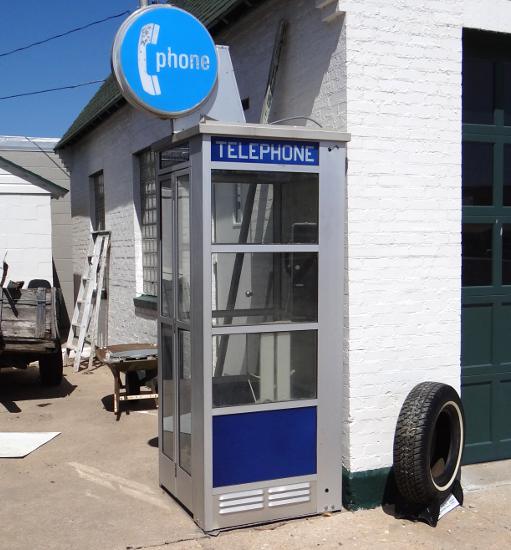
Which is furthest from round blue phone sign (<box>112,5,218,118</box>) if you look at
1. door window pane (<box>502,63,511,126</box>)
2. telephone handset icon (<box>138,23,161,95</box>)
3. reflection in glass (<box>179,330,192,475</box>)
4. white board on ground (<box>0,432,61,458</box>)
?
white board on ground (<box>0,432,61,458</box>)

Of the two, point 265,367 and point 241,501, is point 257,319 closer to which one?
point 265,367

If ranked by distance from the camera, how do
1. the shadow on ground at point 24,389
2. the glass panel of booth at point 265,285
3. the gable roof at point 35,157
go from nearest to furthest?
the glass panel of booth at point 265,285 < the shadow on ground at point 24,389 < the gable roof at point 35,157

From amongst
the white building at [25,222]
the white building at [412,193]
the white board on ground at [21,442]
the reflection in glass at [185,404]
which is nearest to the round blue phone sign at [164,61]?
the white building at [412,193]

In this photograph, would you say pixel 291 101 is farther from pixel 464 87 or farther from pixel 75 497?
pixel 75 497

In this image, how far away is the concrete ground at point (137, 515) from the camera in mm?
4254

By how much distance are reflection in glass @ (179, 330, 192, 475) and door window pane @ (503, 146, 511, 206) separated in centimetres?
286

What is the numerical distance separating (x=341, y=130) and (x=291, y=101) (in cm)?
95

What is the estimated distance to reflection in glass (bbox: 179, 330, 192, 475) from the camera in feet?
15.3

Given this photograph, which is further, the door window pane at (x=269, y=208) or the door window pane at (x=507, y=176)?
the door window pane at (x=507, y=176)

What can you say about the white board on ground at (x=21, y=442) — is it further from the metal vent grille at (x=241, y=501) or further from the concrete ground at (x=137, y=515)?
the metal vent grille at (x=241, y=501)

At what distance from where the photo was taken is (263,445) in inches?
173

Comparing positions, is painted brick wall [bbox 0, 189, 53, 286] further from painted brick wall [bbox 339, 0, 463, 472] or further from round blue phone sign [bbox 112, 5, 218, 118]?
painted brick wall [bbox 339, 0, 463, 472]

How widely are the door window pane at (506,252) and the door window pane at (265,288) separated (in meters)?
1.89

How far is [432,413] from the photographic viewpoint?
4.47 m
